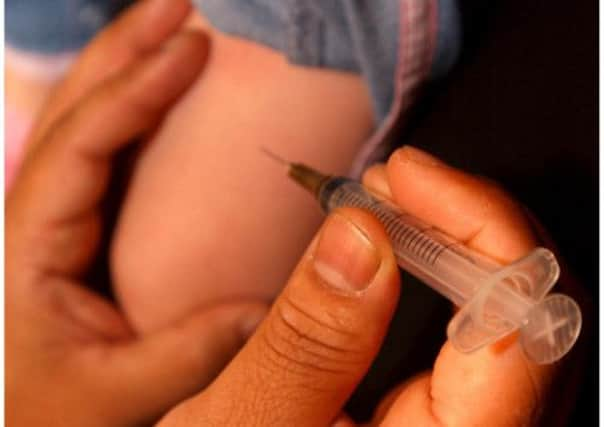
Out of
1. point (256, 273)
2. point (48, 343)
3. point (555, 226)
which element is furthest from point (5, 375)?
point (555, 226)

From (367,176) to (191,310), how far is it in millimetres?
293

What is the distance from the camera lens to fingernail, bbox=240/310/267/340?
708 mm

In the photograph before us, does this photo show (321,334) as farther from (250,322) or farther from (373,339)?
(250,322)

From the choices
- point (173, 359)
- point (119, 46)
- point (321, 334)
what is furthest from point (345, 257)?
point (119, 46)

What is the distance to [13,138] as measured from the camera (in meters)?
0.95

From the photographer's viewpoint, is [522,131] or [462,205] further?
[522,131]

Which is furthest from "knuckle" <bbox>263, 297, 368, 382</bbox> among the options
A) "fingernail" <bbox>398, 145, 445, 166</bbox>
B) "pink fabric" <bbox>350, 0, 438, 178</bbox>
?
"pink fabric" <bbox>350, 0, 438, 178</bbox>

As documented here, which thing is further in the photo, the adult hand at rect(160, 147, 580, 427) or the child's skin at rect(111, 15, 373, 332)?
the child's skin at rect(111, 15, 373, 332)

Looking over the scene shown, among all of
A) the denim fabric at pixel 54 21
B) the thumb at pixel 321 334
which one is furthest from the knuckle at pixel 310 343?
the denim fabric at pixel 54 21

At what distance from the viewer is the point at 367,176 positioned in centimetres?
53

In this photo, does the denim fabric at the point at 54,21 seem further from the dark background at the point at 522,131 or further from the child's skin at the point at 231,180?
the dark background at the point at 522,131

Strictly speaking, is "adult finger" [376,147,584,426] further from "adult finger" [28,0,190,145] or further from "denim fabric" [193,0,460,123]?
"adult finger" [28,0,190,145]

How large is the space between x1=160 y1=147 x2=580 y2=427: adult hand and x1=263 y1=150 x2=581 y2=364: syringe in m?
0.01

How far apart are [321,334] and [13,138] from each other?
2.14ft
